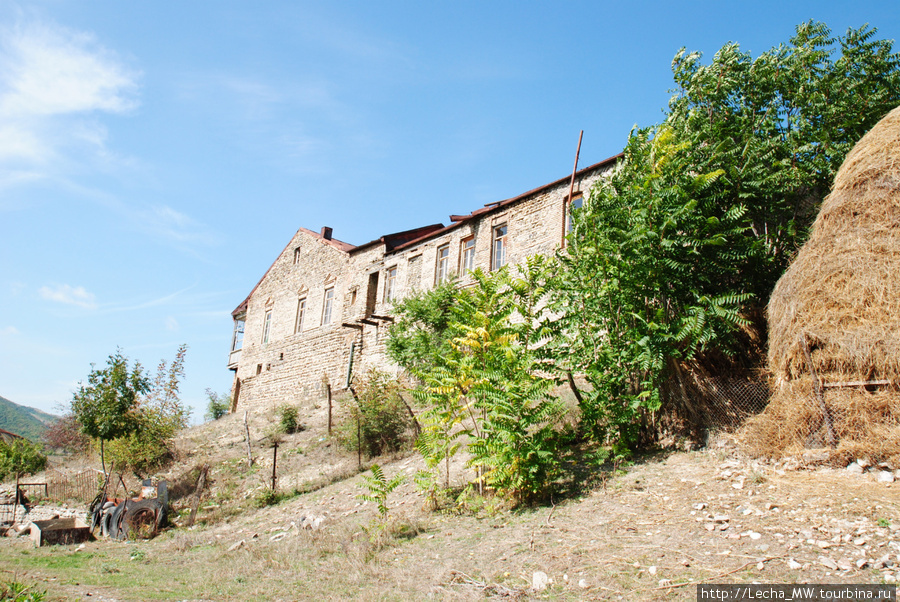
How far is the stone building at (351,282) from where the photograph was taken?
1700 centimetres

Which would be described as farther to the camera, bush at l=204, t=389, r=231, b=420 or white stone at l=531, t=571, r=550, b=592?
Result: bush at l=204, t=389, r=231, b=420

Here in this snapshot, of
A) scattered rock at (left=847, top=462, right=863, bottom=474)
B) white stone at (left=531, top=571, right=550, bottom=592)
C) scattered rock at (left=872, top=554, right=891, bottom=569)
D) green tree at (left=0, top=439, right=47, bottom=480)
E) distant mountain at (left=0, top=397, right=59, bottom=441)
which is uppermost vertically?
scattered rock at (left=847, top=462, right=863, bottom=474)

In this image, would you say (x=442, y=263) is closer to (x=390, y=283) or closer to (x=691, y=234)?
(x=390, y=283)

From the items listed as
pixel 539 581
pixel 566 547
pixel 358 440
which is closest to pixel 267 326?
pixel 358 440

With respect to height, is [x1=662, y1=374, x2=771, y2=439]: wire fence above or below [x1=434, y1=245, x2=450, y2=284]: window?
below

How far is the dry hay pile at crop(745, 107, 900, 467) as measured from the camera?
6789 mm

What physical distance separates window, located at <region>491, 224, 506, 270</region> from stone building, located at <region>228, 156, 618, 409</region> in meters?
0.04

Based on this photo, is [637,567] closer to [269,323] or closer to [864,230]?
[864,230]

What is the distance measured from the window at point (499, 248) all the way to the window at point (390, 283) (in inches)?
197

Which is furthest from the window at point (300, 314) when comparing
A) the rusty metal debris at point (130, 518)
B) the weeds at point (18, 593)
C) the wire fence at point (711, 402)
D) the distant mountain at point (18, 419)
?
the distant mountain at point (18, 419)

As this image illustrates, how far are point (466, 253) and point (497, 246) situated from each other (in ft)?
4.66

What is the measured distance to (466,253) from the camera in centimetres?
1909

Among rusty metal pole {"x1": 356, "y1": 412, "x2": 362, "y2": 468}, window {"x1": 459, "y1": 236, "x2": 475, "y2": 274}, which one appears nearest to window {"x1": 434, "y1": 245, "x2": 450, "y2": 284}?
window {"x1": 459, "y1": 236, "x2": 475, "y2": 274}

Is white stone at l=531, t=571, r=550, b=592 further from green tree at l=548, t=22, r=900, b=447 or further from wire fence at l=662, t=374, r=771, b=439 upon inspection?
wire fence at l=662, t=374, r=771, b=439
